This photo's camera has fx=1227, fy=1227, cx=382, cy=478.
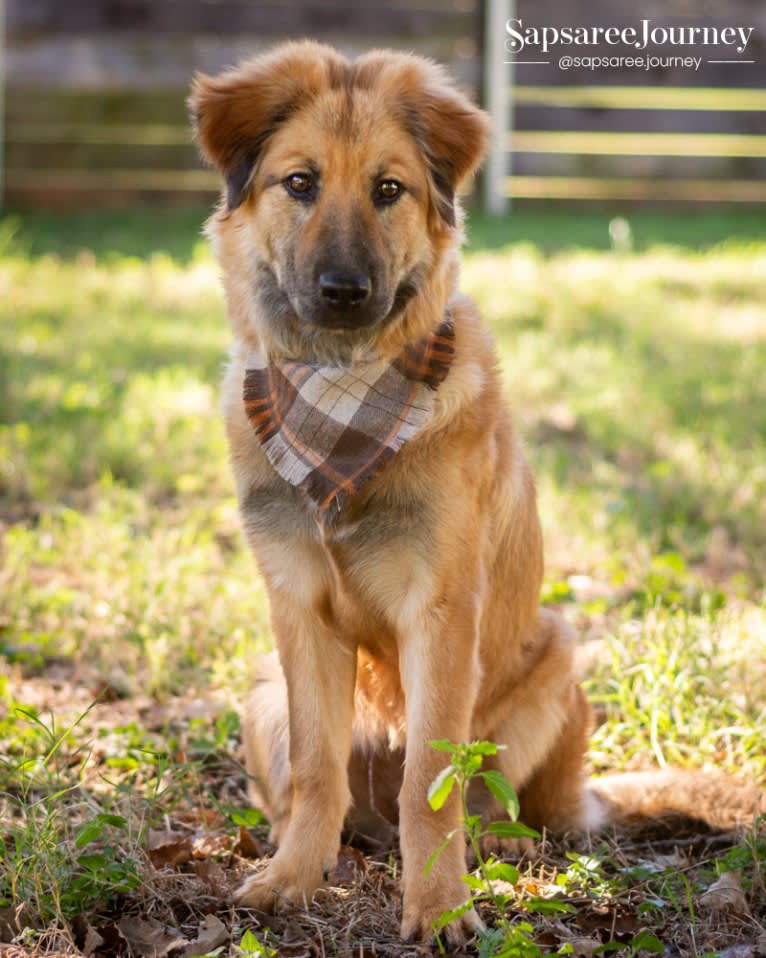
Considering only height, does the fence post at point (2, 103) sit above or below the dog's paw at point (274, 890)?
above

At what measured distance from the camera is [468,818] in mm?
2193

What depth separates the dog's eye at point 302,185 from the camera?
271 cm


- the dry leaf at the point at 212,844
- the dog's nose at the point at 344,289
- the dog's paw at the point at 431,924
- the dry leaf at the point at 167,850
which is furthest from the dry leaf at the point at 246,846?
the dog's nose at the point at 344,289

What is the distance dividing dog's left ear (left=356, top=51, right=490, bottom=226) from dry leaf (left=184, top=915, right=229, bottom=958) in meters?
1.61

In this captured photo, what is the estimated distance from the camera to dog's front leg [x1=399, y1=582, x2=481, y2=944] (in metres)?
2.53

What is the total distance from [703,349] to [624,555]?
2.85 m

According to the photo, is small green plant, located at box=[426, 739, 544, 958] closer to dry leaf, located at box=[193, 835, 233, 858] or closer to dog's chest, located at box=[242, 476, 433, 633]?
dog's chest, located at box=[242, 476, 433, 633]

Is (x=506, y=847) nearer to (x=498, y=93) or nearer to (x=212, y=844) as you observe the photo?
(x=212, y=844)

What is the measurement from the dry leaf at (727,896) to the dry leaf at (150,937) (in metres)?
1.05

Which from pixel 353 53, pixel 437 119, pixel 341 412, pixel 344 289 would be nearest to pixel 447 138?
pixel 437 119

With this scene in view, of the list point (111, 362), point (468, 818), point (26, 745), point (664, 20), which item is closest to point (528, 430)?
point (111, 362)

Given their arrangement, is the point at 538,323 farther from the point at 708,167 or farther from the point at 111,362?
the point at 708,167

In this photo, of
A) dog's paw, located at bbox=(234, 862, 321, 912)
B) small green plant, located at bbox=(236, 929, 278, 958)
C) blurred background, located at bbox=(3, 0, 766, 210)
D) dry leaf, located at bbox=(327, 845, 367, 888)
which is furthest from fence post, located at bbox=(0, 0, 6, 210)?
small green plant, located at bbox=(236, 929, 278, 958)

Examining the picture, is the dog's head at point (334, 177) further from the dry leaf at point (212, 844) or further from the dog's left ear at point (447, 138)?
the dry leaf at point (212, 844)
